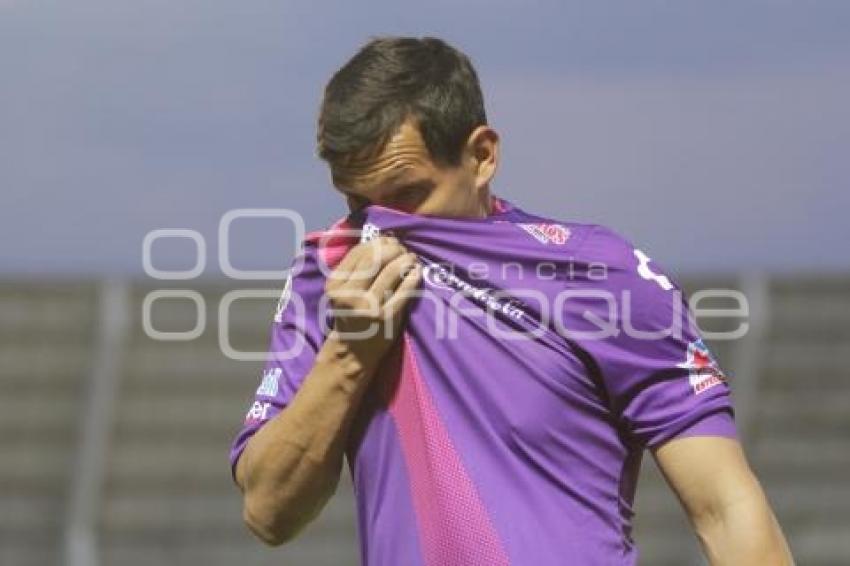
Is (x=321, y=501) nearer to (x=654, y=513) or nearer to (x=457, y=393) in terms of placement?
(x=457, y=393)

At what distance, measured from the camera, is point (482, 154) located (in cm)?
354

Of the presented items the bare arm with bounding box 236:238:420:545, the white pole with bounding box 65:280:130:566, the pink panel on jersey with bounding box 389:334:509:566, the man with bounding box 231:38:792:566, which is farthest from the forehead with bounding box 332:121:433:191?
the white pole with bounding box 65:280:130:566

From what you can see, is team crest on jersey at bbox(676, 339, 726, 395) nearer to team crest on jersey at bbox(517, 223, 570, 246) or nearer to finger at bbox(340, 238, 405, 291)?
team crest on jersey at bbox(517, 223, 570, 246)

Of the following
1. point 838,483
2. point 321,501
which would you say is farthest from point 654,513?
point 321,501

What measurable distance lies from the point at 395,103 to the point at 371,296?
0.31m

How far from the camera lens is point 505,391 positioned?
11.2 feet

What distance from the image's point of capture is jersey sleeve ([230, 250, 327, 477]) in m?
3.57

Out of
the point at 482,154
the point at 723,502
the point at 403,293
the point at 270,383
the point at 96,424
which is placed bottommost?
the point at 96,424

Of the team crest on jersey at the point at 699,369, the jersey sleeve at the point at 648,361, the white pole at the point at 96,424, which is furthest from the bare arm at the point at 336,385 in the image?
the white pole at the point at 96,424

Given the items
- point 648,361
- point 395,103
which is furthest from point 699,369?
point 395,103

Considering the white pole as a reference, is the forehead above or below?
above

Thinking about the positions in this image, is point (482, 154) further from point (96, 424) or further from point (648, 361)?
point (96, 424)

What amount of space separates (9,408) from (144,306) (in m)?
0.74

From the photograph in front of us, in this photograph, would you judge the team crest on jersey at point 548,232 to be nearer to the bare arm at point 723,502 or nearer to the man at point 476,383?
the man at point 476,383
